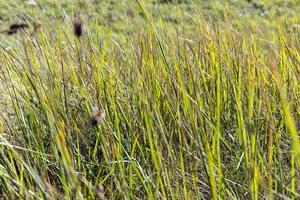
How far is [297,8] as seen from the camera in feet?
27.0

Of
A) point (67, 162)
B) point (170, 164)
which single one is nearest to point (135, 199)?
point (170, 164)

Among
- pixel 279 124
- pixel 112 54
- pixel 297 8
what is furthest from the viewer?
pixel 297 8

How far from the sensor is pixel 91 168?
176 centimetres

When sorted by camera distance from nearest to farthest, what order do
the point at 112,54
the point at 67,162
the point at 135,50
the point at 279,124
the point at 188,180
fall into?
the point at 67,162
the point at 188,180
the point at 279,124
the point at 135,50
the point at 112,54

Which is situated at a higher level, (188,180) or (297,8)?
(188,180)

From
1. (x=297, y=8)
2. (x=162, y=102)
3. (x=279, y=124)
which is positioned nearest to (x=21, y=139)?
(x=162, y=102)

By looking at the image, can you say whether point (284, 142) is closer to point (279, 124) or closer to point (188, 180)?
point (279, 124)

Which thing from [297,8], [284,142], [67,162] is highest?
[67,162]

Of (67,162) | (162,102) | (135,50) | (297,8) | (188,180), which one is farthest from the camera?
(297,8)

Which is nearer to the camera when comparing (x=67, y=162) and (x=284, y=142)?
(x=67, y=162)

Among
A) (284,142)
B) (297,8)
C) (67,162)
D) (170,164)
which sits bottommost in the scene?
(297,8)

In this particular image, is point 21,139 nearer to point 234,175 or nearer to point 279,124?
point 234,175

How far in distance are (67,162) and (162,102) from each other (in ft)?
2.42

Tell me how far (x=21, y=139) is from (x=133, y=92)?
0.39 metres
